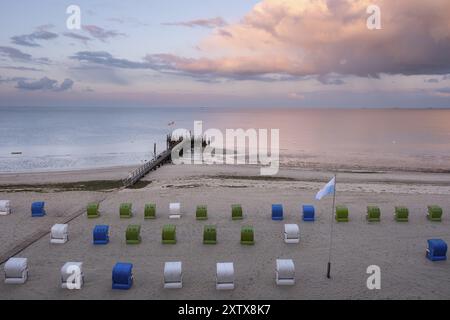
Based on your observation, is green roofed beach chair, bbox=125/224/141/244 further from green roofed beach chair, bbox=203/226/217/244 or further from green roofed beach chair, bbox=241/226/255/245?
green roofed beach chair, bbox=241/226/255/245

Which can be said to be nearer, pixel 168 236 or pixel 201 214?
pixel 168 236

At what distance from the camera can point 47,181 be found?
3192 cm

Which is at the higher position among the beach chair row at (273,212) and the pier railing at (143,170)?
the pier railing at (143,170)

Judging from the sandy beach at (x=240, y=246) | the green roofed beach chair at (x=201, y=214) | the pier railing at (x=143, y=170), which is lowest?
the sandy beach at (x=240, y=246)

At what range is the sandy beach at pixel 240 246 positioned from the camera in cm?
1128

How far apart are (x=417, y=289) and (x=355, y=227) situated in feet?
19.6

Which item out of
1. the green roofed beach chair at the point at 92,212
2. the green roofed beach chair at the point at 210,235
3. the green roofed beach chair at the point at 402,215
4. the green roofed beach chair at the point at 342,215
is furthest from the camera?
the green roofed beach chair at the point at 92,212

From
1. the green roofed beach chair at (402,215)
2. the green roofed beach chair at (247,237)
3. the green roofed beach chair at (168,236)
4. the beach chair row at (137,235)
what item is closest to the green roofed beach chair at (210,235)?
the beach chair row at (137,235)

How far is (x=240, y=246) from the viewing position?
1488 centimetres

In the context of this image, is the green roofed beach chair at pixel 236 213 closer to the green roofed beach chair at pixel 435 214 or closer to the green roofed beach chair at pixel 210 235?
the green roofed beach chair at pixel 210 235

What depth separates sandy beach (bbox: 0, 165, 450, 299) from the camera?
11.3 m

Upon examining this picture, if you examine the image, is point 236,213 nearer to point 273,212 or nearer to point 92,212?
point 273,212

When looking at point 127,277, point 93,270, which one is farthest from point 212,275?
point 93,270

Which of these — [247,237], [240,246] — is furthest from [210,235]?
[247,237]
